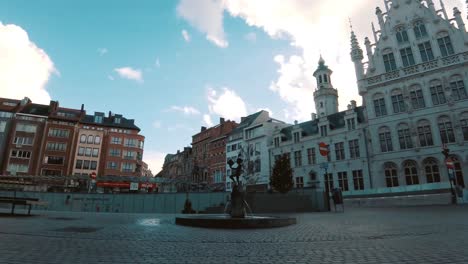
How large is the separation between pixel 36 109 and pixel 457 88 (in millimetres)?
75959

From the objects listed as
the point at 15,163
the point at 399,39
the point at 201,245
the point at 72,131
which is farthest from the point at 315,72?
the point at 15,163

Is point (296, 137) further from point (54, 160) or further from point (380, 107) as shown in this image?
point (54, 160)

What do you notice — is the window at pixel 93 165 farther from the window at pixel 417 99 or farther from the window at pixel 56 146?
the window at pixel 417 99

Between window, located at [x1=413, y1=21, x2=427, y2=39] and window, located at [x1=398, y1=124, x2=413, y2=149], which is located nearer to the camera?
window, located at [x1=398, y1=124, x2=413, y2=149]

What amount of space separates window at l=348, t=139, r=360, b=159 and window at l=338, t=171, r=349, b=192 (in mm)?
2972

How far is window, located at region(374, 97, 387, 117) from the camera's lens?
1430 inches

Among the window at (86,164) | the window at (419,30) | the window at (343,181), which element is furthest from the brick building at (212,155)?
the window at (419,30)

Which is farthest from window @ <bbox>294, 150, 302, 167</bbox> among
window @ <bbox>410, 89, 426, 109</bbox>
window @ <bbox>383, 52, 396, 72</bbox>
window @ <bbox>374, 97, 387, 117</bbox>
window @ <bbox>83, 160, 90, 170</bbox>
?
window @ <bbox>83, 160, 90, 170</bbox>

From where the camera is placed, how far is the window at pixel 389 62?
122ft

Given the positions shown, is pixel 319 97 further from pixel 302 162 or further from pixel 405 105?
pixel 405 105

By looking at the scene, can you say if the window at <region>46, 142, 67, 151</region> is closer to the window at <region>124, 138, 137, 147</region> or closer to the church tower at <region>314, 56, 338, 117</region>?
the window at <region>124, 138, 137, 147</region>

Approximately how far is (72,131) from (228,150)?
113ft

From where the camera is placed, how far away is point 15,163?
52.0 meters

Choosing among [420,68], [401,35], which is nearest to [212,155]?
[401,35]
